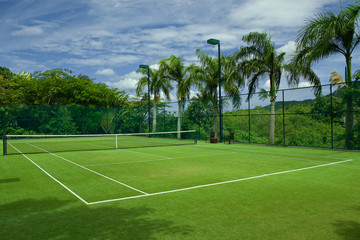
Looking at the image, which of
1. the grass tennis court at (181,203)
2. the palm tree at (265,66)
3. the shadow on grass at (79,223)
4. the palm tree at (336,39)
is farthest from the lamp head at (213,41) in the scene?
the shadow on grass at (79,223)

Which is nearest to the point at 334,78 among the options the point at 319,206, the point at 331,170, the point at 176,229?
the point at 331,170

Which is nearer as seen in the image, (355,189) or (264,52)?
(355,189)

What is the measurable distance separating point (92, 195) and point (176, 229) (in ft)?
9.19

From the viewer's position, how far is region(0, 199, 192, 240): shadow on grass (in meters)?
4.21

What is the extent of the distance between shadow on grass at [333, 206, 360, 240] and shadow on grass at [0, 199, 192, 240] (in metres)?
2.17

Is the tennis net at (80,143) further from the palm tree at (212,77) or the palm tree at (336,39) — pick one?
the palm tree at (336,39)

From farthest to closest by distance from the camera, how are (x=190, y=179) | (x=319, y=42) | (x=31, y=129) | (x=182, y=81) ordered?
(x=31, y=129), (x=182, y=81), (x=319, y=42), (x=190, y=179)

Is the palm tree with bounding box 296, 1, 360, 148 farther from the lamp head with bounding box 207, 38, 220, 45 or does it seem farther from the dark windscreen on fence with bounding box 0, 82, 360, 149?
the lamp head with bounding box 207, 38, 220, 45

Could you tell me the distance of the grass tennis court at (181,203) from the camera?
14.2ft

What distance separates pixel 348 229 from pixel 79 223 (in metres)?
4.05

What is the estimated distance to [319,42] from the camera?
16375mm

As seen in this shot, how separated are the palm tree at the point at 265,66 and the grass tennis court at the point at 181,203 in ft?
35.6

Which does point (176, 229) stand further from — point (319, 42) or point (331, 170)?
point (319, 42)

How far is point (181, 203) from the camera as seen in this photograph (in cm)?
577
